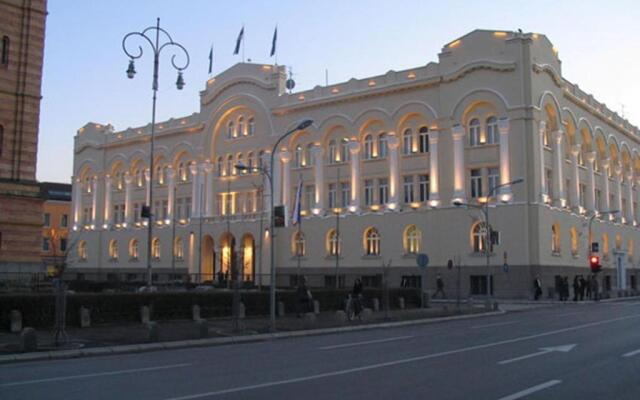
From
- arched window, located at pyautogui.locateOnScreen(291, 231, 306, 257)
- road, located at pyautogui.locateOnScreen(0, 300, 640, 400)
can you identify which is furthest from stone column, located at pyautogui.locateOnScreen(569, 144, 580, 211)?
road, located at pyautogui.locateOnScreen(0, 300, 640, 400)

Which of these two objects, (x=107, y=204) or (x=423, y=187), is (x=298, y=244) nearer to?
(x=423, y=187)

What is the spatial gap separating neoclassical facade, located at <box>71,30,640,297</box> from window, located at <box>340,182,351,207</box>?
0.32 ft

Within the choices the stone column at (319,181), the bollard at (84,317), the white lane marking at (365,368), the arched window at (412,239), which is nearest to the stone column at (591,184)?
the arched window at (412,239)

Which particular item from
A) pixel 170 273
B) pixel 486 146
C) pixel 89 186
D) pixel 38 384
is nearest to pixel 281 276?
pixel 170 273

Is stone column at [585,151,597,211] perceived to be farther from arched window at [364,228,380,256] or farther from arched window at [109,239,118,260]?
arched window at [109,239,118,260]

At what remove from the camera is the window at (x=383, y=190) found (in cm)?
6097

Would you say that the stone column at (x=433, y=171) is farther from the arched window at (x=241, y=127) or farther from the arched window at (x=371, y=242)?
the arched window at (x=241, y=127)

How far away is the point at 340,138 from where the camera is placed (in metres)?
64.8


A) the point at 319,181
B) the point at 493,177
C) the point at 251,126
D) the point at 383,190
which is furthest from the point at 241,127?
the point at 493,177

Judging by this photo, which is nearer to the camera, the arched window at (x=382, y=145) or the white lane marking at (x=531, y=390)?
the white lane marking at (x=531, y=390)

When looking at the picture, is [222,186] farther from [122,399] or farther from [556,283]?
[122,399]

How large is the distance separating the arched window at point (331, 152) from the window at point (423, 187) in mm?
9415

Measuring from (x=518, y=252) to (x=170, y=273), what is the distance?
38.3 metres

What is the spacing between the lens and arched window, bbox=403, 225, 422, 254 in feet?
191
